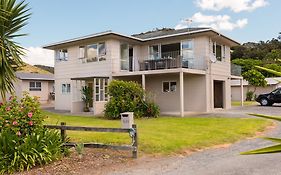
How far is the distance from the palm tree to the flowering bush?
4.45 ft

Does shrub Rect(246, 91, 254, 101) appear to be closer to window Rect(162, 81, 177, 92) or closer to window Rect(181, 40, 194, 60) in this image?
window Rect(162, 81, 177, 92)

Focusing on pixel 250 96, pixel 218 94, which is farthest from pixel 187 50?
pixel 250 96

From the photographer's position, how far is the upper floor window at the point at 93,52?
23562 millimetres

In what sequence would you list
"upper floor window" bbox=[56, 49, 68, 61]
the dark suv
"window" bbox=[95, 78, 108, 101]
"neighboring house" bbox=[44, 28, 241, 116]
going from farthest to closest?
"upper floor window" bbox=[56, 49, 68, 61]
the dark suv
"neighboring house" bbox=[44, 28, 241, 116]
"window" bbox=[95, 78, 108, 101]

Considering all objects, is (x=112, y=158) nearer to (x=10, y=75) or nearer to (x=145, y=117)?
(x=10, y=75)

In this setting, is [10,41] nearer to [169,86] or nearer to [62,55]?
[169,86]

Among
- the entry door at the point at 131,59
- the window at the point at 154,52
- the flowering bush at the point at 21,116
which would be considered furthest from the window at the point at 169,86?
the flowering bush at the point at 21,116

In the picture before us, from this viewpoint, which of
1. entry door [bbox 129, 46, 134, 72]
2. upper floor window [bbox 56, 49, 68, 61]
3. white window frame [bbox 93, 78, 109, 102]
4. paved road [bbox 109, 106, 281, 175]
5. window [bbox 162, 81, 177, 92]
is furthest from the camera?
upper floor window [bbox 56, 49, 68, 61]

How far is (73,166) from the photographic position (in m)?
7.87

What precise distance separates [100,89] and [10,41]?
12091 millimetres

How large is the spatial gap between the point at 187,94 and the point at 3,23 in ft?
51.8

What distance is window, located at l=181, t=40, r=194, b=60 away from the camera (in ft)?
74.7

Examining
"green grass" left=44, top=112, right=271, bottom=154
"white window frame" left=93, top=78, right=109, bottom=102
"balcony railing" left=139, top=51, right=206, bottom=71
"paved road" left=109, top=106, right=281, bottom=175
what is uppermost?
"balcony railing" left=139, top=51, right=206, bottom=71

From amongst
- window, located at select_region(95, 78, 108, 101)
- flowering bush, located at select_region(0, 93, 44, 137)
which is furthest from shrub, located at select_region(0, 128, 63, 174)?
window, located at select_region(95, 78, 108, 101)
